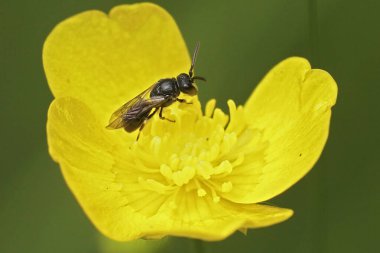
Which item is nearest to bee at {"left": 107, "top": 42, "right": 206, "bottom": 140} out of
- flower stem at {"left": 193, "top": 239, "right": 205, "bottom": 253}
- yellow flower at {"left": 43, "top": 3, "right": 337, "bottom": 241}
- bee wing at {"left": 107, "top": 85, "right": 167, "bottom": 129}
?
bee wing at {"left": 107, "top": 85, "right": 167, "bottom": 129}

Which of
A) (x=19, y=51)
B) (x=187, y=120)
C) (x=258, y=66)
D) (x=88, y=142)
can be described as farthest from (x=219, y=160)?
(x=19, y=51)

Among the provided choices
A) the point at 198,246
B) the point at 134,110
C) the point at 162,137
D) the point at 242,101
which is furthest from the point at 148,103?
the point at 242,101

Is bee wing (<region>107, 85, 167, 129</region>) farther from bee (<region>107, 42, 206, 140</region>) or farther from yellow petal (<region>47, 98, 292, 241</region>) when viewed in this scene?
yellow petal (<region>47, 98, 292, 241</region>)

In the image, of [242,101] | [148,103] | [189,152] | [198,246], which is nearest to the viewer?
[198,246]

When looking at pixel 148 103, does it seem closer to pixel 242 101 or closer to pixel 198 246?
pixel 198 246

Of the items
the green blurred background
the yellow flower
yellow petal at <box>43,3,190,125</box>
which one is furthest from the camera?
the green blurred background

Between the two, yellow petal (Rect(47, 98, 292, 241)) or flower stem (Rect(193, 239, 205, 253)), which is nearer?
yellow petal (Rect(47, 98, 292, 241))
